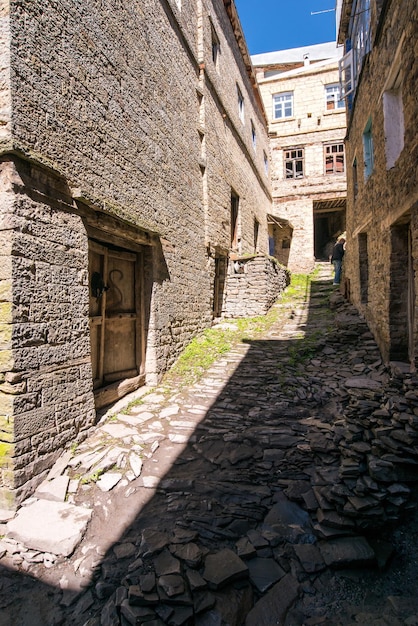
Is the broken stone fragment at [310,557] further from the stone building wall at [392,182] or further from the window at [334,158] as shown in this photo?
the window at [334,158]

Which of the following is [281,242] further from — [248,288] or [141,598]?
[141,598]

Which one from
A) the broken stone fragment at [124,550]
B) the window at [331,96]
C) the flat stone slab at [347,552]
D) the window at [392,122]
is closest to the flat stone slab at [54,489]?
the broken stone fragment at [124,550]

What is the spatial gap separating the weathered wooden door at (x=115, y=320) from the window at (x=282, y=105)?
745 inches

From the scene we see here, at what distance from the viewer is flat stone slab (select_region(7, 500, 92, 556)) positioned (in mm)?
2510

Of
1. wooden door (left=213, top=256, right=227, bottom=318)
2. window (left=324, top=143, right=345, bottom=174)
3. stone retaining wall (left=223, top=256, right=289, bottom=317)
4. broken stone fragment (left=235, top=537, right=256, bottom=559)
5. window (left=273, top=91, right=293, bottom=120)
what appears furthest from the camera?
window (left=273, top=91, right=293, bottom=120)

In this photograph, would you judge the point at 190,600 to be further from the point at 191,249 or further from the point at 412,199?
the point at 191,249

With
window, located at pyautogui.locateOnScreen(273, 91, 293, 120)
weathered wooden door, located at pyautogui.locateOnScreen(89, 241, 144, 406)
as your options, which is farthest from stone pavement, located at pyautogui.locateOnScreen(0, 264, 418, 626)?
window, located at pyautogui.locateOnScreen(273, 91, 293, 120)

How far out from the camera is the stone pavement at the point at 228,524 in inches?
80.4

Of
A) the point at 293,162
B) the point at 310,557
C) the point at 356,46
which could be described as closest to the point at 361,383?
the point at 310,557

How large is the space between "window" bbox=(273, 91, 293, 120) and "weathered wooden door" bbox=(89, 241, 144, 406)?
1892 centimetres

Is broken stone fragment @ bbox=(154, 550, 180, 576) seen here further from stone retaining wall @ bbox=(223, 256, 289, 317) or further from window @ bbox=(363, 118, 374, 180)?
stone retaining wall @ bbox=(223, 256, 289, 317)

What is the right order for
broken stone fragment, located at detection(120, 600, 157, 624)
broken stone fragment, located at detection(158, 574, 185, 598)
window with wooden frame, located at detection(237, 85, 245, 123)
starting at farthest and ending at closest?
1. window with wooden frame, located at detection(237, 85, 245, 123)
2. broken stone fragment, located at detection(158, 574, 185, 598)
3. broken stone fragment, located at detection(120, 600, 157, 624)

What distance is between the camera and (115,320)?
505 centimetres

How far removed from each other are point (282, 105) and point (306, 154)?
3.92 metres
